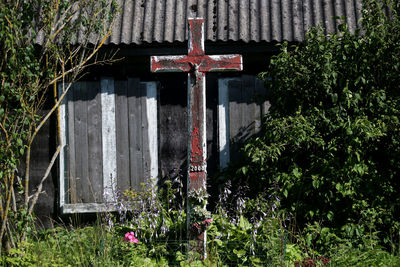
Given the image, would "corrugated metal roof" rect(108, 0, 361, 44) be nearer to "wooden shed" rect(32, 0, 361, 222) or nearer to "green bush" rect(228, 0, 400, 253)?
"wooden shed" rect(32, 0, 361, 222)

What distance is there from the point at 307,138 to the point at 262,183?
2.69ft

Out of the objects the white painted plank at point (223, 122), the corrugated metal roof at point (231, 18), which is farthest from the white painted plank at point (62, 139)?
the white painted plank at point (223, 122)

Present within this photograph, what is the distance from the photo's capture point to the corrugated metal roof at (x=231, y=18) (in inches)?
249

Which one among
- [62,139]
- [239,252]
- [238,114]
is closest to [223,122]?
[238,114]

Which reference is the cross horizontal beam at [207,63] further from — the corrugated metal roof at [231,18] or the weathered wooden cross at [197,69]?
the corrugated metal roof at [231,18]

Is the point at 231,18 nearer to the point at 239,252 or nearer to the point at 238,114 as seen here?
the point at 238,114

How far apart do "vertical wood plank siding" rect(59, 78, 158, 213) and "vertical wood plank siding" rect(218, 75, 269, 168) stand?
950 mm

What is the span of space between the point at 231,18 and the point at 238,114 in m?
1.37

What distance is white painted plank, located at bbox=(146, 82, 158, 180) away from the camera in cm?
639

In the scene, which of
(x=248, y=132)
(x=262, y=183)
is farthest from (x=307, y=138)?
(x=248, y=132)

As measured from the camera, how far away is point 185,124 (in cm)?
653

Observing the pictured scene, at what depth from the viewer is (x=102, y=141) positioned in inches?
250

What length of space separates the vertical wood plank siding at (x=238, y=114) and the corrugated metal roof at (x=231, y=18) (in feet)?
2.05

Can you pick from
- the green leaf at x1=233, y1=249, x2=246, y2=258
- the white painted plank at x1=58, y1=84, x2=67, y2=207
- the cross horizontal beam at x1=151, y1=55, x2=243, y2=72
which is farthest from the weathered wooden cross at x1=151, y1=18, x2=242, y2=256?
the white painted plank at x1=58, y1=84, x2=67, y2=207
